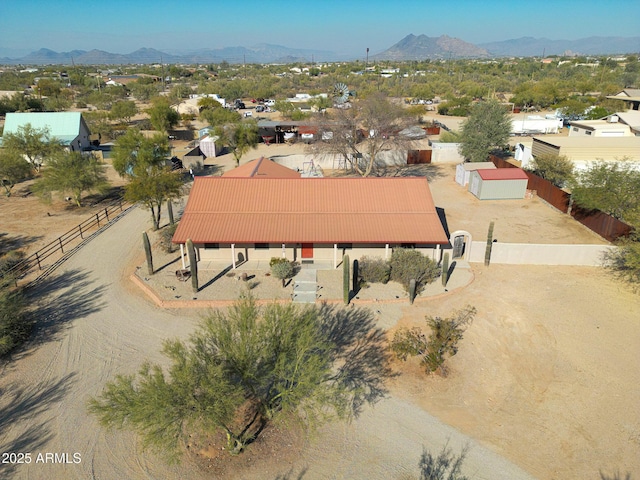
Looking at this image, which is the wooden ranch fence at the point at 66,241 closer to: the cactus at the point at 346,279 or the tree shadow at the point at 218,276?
the tree shadow at the point at 218,276

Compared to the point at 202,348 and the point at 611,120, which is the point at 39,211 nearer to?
the point at 202,348

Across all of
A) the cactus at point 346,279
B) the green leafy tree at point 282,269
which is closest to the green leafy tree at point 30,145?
the green leafy tree at point 282,269

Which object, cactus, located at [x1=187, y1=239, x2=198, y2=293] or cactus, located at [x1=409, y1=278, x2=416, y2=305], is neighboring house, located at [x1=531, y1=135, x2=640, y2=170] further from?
cactus, located at [x1=187, y1=239, x2=198, y2=293]

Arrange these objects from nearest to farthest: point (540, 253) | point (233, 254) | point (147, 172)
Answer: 1. point (233, 254)
2. point (540, 253)
3. point (147, 172)

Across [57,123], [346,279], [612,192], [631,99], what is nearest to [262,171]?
[346,279]

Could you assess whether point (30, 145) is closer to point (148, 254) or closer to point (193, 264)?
point (148, 254)

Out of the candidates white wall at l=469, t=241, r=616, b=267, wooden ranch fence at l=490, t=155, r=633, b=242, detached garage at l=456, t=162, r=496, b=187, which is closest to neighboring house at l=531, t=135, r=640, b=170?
wooden ranch fence at l=490, t=155, r=633, b=242

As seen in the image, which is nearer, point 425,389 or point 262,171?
point 425,389
